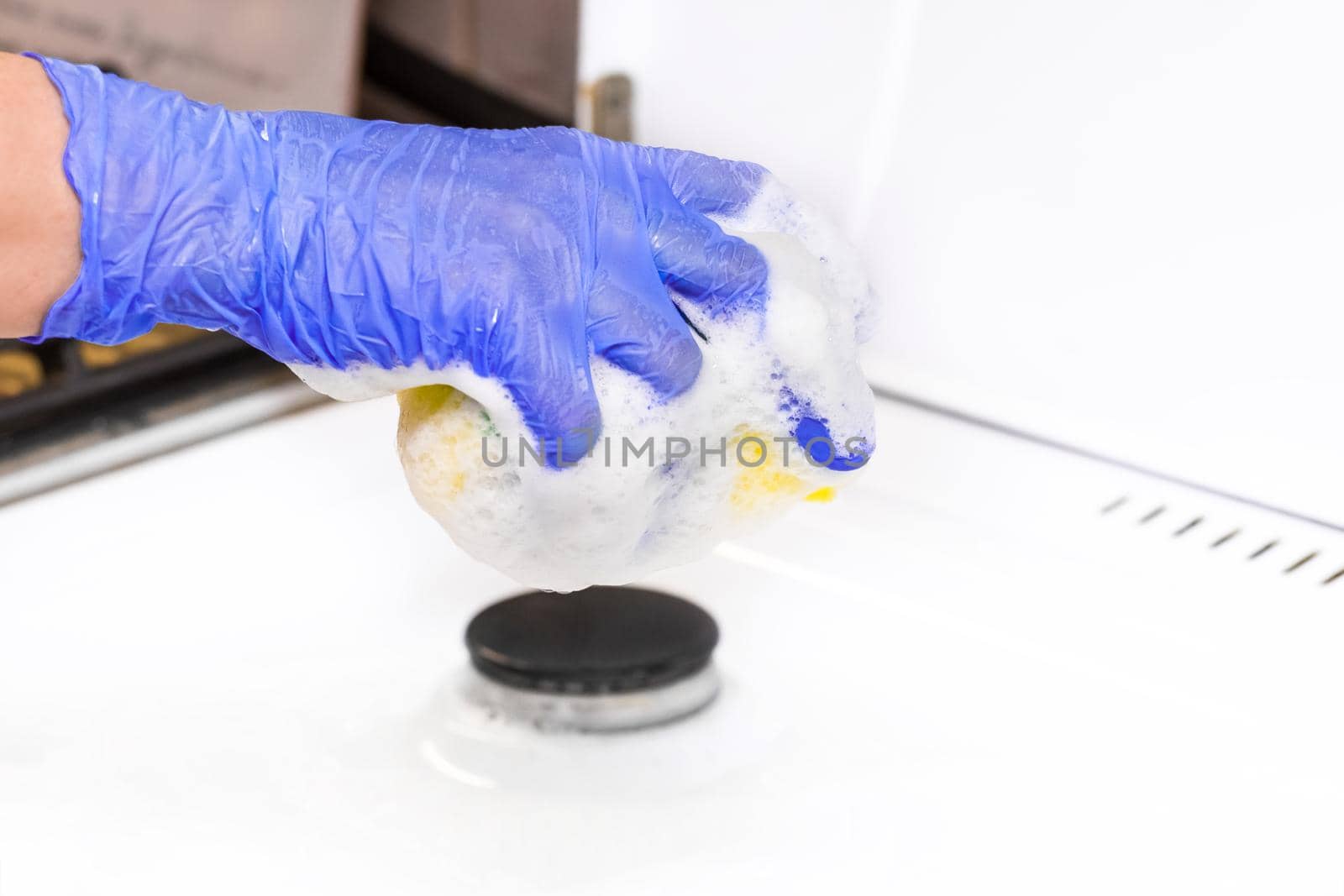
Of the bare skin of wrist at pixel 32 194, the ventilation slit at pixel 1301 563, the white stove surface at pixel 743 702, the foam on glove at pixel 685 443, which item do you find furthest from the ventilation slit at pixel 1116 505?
the bare skin of wrist at pixel 32 194

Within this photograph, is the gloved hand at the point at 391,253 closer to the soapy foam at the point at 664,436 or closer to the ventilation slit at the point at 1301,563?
the soapy foam at the point at 664,436

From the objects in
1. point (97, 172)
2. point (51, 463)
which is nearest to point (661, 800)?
point (97, 172)

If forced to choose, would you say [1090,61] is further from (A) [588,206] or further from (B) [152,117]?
(B) [152,117]

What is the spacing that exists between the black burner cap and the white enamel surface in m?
0.27

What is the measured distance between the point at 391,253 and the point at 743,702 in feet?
1.34

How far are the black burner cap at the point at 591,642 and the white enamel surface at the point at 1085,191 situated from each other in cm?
27

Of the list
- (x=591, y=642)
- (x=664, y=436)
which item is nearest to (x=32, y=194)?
(x=664, y=436)

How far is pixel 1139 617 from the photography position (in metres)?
0.86

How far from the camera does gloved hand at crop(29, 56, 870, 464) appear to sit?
1.97ft

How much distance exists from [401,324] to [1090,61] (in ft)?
1.58

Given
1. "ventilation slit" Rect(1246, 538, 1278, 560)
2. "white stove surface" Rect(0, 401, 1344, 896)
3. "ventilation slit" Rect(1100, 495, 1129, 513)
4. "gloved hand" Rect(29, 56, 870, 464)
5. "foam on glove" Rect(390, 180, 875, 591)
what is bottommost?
"white stove surface" Rect(0, 401, 1344, 896)

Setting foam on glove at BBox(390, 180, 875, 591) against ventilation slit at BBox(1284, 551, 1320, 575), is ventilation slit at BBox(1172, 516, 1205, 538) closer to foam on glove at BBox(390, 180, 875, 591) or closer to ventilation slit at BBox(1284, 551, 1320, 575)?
ventilation slit at BBox(1284, 551, 1320, 575)

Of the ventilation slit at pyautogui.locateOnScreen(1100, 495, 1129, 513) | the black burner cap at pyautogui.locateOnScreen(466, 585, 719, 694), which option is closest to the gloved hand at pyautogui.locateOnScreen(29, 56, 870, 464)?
the black burner cap at pyautogui.locateOnScreen(466, 585, 719, 694)

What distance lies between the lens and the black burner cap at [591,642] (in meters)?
0.83
